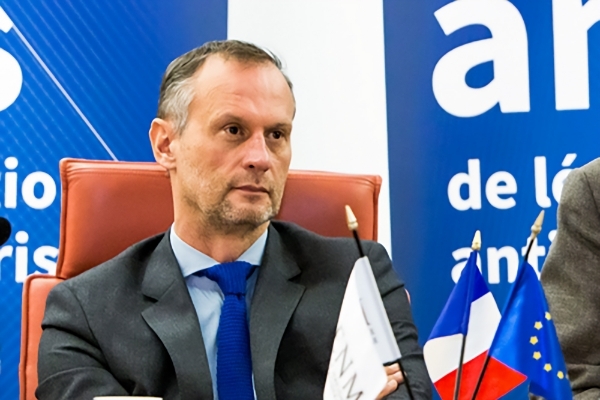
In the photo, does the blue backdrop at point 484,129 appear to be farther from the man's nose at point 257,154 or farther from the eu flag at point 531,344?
the eu flag at point 531,344

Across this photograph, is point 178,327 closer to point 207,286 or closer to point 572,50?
point 207,286

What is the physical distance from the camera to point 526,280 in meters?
1.27

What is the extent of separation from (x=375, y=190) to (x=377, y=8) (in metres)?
1.14

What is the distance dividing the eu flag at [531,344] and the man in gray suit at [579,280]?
0.36 meters

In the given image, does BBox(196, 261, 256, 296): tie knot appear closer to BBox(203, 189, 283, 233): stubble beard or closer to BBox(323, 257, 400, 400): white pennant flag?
BBox(203, 189, 283, 233): stubble beard

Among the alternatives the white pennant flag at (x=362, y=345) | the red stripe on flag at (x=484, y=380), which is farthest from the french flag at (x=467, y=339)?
the white pennant flag at (x=362, y=345)

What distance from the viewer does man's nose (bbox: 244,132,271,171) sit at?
5.65 ft

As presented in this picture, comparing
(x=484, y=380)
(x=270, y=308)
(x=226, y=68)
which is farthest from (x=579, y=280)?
(x=226, y=68)

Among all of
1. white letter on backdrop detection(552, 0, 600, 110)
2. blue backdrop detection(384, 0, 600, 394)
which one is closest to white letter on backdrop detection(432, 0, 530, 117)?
blue backdrop detection(384, 0, 600, 394)

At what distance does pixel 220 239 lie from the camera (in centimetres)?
182

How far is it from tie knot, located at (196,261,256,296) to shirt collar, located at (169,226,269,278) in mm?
20

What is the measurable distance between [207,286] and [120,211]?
0.27 meters

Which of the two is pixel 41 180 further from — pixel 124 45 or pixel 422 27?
pixel 422 27

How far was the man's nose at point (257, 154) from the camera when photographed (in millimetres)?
1724
